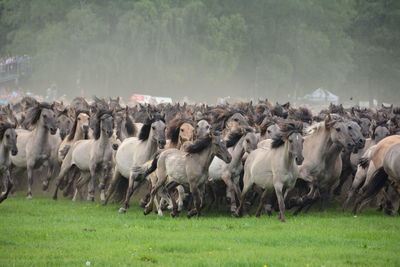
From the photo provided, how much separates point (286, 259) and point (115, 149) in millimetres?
8934

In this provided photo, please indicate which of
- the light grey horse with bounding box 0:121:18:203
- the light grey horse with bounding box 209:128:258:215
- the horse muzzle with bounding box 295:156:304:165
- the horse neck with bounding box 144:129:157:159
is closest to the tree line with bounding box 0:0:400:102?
the horse neck with bounding box 144:129:157:159

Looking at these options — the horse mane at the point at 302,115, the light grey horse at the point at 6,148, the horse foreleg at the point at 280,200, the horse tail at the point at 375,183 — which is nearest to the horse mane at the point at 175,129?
the horse foreleg at the point at 280,200

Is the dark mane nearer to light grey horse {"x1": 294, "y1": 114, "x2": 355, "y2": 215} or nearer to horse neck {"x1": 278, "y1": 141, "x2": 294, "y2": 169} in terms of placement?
light grey horse {"x1": 294, "y1": 114, "x2": 355, "y2": 215}

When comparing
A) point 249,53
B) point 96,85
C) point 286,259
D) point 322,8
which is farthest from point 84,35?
point 286,259

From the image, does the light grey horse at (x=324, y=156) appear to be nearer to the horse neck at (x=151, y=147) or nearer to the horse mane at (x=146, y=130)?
the horse neck at (x=151, y=147)

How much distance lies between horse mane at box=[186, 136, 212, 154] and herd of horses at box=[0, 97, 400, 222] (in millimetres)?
20

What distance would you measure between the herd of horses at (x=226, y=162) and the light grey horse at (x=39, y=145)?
0.03m

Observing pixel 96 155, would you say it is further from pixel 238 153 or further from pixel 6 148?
pixel 238 153

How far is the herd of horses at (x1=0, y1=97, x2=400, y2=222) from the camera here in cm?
1573

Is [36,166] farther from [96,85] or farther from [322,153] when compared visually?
[96,85]

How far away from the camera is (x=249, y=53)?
8031 centimetres

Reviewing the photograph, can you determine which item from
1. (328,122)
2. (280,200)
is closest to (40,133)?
(328,122)

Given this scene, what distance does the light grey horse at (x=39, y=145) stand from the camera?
808 inches

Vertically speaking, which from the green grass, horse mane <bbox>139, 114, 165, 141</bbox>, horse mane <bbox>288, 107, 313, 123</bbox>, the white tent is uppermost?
the white tent
